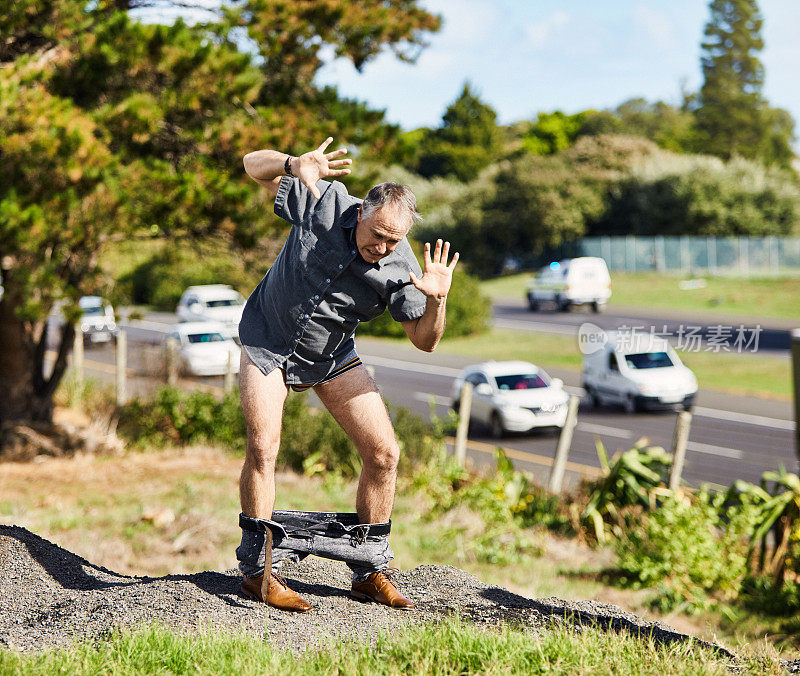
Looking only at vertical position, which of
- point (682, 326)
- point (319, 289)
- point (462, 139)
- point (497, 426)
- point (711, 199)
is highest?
point (462, 139)

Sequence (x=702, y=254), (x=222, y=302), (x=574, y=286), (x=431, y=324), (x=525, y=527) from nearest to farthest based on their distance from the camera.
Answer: (x=431, y=324) → (x=525, y=527) → (x=222, y=302) → (x=574, y=286) → (x=702, y=254)

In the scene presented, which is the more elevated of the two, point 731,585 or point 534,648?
point 534,648

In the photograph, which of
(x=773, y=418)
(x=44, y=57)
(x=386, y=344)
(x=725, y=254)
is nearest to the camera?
(x=44, y=57)

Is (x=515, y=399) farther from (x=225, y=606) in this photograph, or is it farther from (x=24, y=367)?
(x=225, y=606)

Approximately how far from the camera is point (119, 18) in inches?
406

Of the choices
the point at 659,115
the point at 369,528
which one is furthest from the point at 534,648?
the point at 659,115

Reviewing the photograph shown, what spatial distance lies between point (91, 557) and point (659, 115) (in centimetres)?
8548

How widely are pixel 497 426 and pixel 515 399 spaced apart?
2.44ft

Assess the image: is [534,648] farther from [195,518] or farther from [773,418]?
[773,418]

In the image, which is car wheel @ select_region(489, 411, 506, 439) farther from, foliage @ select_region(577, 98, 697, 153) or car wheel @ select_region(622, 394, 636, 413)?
foliage @ select_region(577, 98, 697, 153)

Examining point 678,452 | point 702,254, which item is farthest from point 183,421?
point 702,254

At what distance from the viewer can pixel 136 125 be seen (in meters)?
10.5

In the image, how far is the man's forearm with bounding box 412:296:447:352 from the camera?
12.0 ft

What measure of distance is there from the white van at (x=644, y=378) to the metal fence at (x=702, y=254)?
94.6 feet
